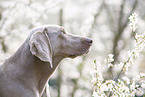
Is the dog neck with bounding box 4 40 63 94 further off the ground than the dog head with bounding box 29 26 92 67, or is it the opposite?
the dog head with bounding box 29 26 92 67

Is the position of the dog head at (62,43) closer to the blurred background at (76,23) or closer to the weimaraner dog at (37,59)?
the weimaraner dog at (37,59)

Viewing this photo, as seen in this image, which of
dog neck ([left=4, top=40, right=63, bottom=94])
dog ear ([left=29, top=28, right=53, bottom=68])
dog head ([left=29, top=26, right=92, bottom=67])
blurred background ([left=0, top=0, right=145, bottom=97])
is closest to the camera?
dog ear ([left=29, top=28, right=53, bottom=68])

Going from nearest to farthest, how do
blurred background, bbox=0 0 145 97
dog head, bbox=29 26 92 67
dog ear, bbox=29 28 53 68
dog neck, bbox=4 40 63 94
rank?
dog ear, bbox=29 28 53 68, dog neck, bbox=4 40 63 94, dog head, bbox=29 26 92 67, blurred background, bbox=0 0 145 97

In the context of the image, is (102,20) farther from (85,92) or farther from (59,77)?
(59,77)

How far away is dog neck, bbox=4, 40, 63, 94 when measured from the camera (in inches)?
100.0

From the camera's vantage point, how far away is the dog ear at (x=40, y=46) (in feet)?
7.90

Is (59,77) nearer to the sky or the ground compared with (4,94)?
nearer to the ground

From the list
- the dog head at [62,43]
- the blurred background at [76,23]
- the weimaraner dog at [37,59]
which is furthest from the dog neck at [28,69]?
the blurred background at [76,23]

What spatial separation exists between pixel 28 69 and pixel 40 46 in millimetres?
332

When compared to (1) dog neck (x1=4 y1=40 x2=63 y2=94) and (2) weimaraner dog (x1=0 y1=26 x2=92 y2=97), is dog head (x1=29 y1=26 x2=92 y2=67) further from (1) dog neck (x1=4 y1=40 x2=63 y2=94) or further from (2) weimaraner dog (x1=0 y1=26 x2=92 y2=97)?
(1) dog neck (x1=4 y1=40 x2=63 y2=94)

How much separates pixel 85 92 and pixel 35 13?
23.3 feet

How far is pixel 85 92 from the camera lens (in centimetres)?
1407

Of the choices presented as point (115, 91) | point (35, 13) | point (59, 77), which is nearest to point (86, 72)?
point (59, 77)

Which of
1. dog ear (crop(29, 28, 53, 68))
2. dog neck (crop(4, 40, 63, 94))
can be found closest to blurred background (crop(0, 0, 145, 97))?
dog neck (crop(4, 40, 63, 94))
